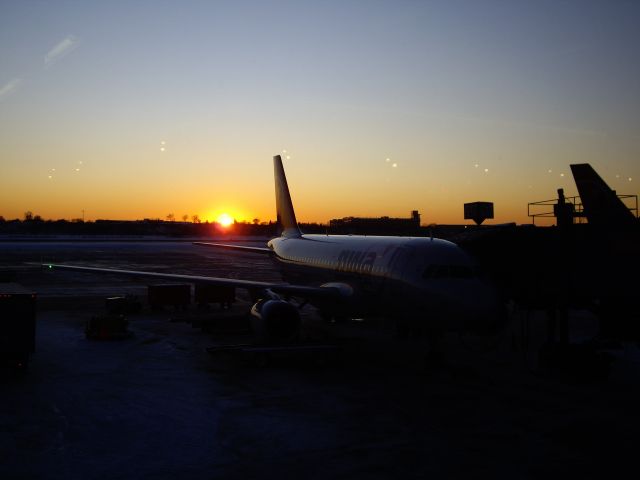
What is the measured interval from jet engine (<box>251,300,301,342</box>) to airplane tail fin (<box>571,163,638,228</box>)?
37.5ft

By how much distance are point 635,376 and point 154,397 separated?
565 inches

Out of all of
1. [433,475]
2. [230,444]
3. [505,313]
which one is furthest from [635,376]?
[230,444]

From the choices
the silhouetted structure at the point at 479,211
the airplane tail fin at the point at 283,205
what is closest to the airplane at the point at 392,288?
the airplane tail fin at the point at 283,205

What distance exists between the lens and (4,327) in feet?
57.4

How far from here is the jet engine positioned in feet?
67.7

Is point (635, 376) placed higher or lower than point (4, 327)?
lower

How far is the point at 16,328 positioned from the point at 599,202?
2003cm

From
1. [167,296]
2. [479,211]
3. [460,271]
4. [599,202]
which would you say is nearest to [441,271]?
[460,271]

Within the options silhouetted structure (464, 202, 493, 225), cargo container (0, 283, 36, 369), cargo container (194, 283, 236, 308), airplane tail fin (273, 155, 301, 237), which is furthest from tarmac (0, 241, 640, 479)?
silhouetted structure (464, 202, 493, 225)

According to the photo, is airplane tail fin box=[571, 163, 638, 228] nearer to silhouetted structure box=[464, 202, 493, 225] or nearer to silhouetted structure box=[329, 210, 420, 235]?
silhouetted structure box=[464, 202, 493, 225]

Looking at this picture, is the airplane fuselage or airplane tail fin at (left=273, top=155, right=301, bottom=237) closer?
the airplane fuselage

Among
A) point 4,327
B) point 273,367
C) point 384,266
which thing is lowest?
point 273,367

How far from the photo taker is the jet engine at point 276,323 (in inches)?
813

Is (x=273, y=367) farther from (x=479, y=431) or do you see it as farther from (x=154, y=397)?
(x=479, y=431)
